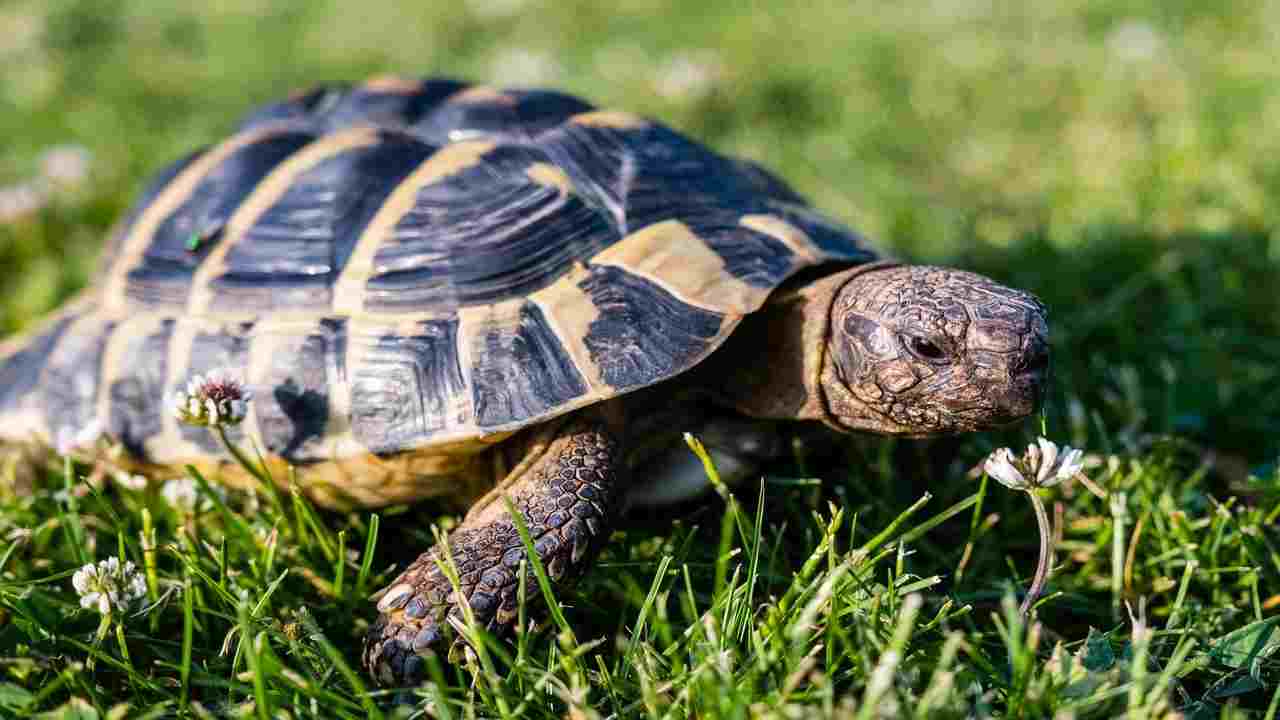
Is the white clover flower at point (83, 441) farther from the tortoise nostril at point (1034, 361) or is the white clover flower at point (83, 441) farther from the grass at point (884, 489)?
the tortoise nostril at point (1034, 361)

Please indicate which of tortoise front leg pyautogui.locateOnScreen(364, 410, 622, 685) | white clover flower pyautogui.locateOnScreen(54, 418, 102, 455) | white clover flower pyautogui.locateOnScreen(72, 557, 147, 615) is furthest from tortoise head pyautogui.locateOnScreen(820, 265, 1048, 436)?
white clover flower pyautogui.locateOnScreen(54, 418, 102, 455)

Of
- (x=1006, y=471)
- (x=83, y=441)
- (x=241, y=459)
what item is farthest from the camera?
(x=83, y=441)

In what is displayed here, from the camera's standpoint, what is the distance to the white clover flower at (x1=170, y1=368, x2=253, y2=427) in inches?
89.6

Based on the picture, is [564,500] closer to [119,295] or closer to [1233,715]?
[1233,715]

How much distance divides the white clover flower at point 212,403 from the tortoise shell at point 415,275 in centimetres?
18

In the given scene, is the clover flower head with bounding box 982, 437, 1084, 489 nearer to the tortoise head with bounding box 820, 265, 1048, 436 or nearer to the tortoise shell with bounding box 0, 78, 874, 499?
the tortoise head with bounding box 820, 265, 1048, 436

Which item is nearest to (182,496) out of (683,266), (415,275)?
(415,275)

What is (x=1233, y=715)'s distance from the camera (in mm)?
1566

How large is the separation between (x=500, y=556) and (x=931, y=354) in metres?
1.01

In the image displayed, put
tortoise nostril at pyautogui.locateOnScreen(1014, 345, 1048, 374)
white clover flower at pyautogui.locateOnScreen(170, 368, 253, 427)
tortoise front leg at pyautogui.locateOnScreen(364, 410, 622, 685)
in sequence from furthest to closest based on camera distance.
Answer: white clover flower at pyautogui.locateOnScreen(170, 368, 253, 427), tortoise nostril at pyautogui.locateOnScreen(1014, 345, 1048, 374), tortoise front leg at pyautogui.locateOnScreen(364, 410, 622, 685)

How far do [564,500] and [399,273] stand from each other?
796mm

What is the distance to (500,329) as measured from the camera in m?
2.43

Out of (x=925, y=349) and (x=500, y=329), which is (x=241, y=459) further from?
(x=925, y=349)

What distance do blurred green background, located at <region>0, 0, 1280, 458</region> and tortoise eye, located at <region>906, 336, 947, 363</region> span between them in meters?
0.76
